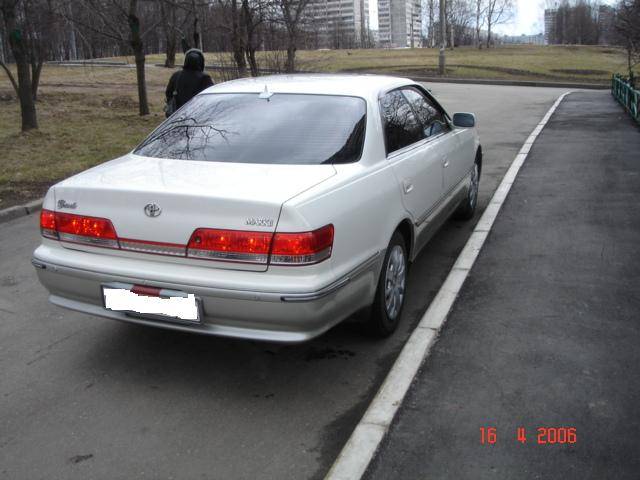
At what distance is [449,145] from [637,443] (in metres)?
3.22

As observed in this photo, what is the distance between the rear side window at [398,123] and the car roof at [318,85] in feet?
0.30

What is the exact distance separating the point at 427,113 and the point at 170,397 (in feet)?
10.5

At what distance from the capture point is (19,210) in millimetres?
8008

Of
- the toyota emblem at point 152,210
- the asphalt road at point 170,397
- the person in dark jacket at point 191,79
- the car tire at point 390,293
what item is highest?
the person in dark jacket at point 191,79

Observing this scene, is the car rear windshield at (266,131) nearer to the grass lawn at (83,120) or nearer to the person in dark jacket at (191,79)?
the person in dark jacket at (191,79)

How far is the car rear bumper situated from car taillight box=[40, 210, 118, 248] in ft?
0.50

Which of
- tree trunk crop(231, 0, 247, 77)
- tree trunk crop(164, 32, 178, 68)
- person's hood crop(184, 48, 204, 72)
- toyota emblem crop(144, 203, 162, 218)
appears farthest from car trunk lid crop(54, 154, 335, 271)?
tree trunk crop(164, 32, 178, 68)

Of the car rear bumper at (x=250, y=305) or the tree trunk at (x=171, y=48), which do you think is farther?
the tree trunk at (x=171, y=48)

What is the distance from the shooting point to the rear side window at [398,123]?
4527 mm

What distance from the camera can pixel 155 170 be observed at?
12.8 ft

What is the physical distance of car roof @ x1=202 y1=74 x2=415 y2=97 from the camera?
4621 mm

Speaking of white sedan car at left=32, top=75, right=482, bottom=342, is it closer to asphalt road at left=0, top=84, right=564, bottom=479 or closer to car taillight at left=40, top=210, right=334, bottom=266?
car taillight at left=40, top=210, right=334, bottom=266

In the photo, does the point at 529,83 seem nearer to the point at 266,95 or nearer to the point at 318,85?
the point at 318,85

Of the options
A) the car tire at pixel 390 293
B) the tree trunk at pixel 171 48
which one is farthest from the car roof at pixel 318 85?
the tree trunk at pixel 171 48
